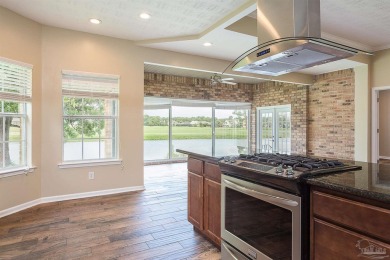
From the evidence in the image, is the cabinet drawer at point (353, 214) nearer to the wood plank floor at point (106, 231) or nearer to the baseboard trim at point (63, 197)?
the wood plank floor at point (106, 231)

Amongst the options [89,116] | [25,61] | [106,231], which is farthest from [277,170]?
[25,61]

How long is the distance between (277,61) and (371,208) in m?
1.29

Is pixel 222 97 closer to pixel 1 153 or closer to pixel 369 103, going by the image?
pixel 369 103

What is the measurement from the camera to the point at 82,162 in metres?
4.08

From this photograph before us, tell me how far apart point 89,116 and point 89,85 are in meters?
0.54

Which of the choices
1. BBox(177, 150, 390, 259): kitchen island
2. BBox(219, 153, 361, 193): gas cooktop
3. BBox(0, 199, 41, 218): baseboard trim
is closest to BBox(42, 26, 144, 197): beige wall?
BBox(0, 199, 41, 218): baseboard trim

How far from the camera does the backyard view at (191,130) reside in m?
7.85

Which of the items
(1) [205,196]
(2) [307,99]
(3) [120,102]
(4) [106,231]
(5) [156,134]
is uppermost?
(2) [307,99]

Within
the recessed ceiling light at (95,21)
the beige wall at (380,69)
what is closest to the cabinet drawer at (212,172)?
the recessed ceiling light at (95,21)

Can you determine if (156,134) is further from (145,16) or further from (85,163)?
(145,16)

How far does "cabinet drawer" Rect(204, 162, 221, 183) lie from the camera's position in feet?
7.51

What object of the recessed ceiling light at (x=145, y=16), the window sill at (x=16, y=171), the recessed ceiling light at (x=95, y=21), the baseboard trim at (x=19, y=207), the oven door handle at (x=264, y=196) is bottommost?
the baseboard trim at (x=19, y=207)

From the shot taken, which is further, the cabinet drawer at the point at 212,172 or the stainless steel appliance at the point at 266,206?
the cabinet drawer at the point at 212,172

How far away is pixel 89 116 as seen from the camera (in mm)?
4188
